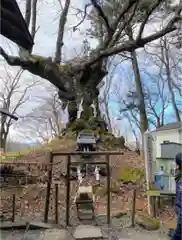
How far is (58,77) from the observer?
38.3ft

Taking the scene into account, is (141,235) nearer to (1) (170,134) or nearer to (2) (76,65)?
(2) (76,65)

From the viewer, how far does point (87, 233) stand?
179 inches

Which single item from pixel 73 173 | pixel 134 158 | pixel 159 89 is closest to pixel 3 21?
pixel 73 173

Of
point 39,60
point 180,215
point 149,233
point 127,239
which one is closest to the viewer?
point 180,215

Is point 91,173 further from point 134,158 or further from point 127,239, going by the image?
A: point 127,239

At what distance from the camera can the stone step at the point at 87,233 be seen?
438 cm

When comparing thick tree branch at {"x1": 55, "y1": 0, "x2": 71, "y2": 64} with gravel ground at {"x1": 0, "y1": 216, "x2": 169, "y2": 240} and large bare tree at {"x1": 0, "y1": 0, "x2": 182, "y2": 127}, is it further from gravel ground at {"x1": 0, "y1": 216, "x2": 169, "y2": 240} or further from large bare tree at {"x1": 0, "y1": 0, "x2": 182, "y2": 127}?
gravel ground at {"x1": 0, "y1": 216, "x2": 169, "y2": 240}

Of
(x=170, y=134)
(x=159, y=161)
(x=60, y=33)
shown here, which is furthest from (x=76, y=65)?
(x=170, y=134)

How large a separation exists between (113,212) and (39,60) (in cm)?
731

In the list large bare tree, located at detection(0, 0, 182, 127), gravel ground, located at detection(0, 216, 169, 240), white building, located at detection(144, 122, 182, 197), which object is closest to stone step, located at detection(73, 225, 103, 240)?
gravel ground, located at detection(0, 216, 169, 240)

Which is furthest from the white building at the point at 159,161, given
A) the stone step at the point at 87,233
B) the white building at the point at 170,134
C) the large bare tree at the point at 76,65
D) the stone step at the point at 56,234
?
the white building at the point at 170,134

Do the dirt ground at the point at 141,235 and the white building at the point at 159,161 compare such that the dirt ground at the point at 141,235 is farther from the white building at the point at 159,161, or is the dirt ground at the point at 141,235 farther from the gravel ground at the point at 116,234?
the white building at the point at 159,161

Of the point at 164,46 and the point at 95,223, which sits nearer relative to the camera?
the point at 95,223

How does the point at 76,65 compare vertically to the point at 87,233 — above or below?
above
